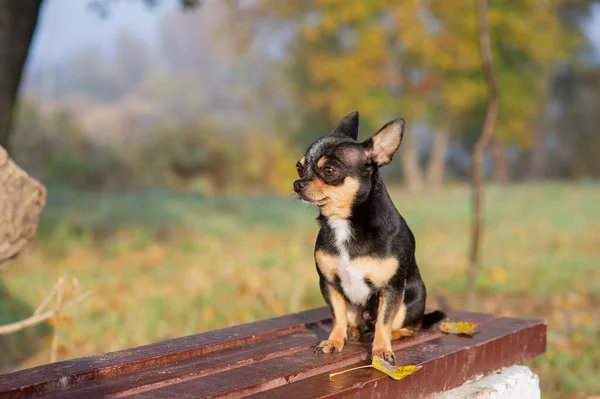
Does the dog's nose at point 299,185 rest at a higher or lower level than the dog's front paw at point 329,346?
higher

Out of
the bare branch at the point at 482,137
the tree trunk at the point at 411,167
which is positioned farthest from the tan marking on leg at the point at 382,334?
the tree trunk at the point at 411,167

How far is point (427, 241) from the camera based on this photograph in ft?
33.9

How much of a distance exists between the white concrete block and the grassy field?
1419mm

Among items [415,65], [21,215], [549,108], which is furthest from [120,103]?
[21,215]

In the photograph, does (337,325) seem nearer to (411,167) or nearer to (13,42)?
(13,42)

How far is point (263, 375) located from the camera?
2281 mm

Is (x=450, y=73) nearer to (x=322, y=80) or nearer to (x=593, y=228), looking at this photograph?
(x=322, y=80)

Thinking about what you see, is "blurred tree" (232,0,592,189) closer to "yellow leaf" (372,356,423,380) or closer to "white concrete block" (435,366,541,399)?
"white concrete block" (435,366,541,399)

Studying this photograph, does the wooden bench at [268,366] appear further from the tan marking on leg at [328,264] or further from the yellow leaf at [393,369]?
the tan marking on leg at [328,264]

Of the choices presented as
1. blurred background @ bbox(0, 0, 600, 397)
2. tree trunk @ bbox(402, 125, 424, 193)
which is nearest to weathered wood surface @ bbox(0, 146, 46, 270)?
blurred background @ bbox(0, 0, 600, 397)

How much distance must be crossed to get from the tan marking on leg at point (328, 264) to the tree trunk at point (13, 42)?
11.8 ft

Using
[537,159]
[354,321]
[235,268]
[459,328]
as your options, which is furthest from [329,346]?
[537,159]

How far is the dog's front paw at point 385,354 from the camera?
2.50 m

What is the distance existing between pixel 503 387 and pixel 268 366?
105 cm
